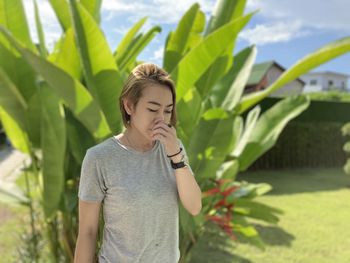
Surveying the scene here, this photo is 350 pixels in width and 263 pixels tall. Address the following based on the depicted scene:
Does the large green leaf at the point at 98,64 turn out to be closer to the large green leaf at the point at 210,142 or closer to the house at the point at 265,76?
the large green leaf at the point at 210,142

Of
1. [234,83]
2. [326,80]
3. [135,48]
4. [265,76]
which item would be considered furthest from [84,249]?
[326,80]

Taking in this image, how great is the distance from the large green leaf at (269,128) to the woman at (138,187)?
209 cm

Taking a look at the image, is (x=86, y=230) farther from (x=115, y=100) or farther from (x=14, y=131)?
(x=14, y=131)

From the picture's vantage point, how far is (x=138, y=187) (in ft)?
4.03

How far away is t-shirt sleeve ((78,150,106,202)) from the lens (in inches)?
48.7

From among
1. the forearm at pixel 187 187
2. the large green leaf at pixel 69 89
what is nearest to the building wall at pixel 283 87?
the large green leaf at pixel 69 89

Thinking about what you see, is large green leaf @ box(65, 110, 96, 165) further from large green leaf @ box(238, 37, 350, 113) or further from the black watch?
the black watch

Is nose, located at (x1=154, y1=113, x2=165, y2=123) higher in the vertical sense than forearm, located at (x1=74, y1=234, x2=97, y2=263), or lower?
higher

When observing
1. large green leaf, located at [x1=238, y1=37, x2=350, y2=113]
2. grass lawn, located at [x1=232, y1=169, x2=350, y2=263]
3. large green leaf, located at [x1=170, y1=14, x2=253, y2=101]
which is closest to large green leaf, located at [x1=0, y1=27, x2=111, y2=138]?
large green leaf, located at [x1=170, y1=14, x2=253, y2=101]

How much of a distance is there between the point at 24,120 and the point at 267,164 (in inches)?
353

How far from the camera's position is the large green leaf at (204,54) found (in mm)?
2125

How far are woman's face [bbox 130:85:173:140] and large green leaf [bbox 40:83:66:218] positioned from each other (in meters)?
1.38

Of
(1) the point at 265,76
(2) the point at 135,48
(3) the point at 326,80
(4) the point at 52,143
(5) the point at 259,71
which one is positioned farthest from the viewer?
(3) the point at 326,80

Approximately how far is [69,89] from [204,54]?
0.69 meters
